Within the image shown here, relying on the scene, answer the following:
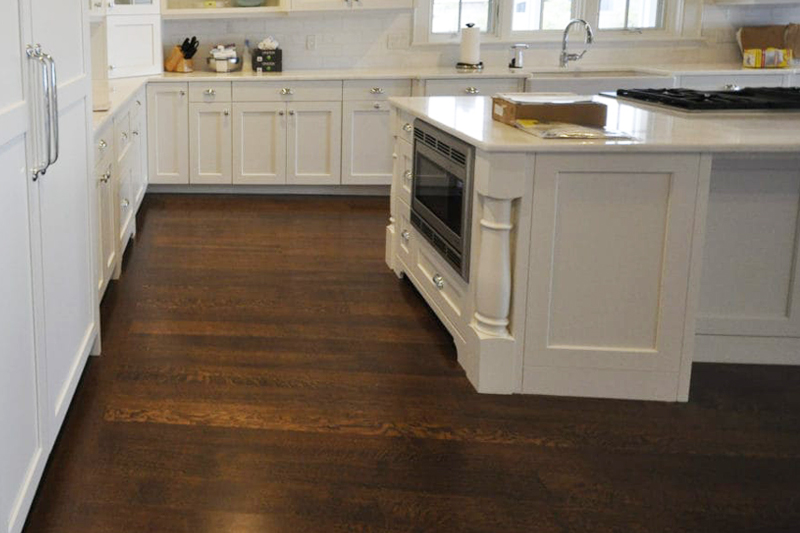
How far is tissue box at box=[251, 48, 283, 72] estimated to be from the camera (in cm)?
629

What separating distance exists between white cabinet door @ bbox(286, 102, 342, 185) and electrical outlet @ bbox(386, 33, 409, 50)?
80 cm

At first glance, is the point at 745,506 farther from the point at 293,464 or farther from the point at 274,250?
the point at 274,250

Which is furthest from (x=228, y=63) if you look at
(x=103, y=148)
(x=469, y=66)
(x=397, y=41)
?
(x=103, y=148)

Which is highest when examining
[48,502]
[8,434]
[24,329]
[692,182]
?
[692,182]

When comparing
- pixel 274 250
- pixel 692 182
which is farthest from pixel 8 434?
pixel 274 250

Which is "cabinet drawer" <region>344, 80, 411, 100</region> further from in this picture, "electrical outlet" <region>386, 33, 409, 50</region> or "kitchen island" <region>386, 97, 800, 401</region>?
"kitchen island" <region>386, 97, 800, 401</region>

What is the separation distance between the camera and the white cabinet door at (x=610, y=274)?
9.00ft

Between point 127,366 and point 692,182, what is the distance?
1.92m

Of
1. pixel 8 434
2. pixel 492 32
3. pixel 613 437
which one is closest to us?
pixel 8 434

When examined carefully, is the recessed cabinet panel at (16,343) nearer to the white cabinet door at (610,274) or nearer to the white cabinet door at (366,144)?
the white cabinet door at (610,274)

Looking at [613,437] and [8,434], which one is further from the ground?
[8,434]

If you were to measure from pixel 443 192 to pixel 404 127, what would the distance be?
2.67 ft

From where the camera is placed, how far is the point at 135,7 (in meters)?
5.84

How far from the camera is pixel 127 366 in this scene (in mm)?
3068
